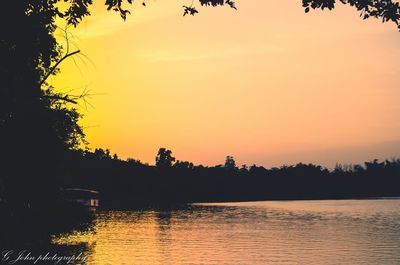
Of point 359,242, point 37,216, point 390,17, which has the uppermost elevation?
point 390,17

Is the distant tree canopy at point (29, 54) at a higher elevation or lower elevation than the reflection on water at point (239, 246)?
higher

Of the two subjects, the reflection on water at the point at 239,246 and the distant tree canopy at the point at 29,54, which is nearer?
the distant tree canopy at the point at 29,54

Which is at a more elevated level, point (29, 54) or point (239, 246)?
point (29, 54)

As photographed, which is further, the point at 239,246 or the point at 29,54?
the point at 239,246

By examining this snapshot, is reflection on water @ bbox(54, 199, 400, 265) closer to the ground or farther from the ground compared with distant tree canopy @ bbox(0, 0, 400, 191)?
closer to the ground

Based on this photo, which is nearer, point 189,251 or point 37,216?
point 37,216

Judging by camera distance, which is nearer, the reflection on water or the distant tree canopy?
the distant tree canopy

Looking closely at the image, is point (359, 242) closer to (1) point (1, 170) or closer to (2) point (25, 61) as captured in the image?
(1) point (1, 170)

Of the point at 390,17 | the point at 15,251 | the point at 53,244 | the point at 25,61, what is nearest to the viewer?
the point at 390,17

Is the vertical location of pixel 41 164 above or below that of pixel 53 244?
above

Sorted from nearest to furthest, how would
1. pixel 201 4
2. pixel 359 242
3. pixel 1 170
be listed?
pixel 201 4 → pixel 1 170 → pixel 359 242

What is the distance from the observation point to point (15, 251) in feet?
139

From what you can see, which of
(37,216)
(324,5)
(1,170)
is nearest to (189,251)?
(37,216)

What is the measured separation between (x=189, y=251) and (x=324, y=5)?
4945 cm
